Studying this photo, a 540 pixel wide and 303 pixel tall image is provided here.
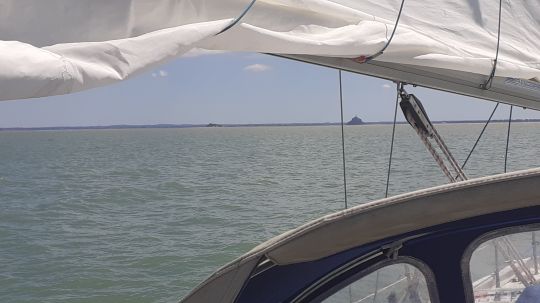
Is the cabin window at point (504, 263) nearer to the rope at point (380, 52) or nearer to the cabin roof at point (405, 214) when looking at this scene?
the cabin roof at point (405, 214)

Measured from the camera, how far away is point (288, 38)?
1921mm

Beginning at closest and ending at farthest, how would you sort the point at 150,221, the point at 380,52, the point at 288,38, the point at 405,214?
1. the point at 405,214
2. the point at 288,38
3. the point at 380,52
4. the point at 150,221

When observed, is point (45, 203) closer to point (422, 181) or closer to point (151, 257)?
point (151, 257)

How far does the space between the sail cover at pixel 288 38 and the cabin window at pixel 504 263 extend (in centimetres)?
80

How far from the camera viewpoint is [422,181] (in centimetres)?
1855

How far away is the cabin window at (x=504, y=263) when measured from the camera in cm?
157

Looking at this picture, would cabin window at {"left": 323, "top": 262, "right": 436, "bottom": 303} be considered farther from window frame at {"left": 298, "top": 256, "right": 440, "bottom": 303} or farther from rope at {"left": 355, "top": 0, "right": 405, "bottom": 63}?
rope at {"left": 355, "top": 0, "right": 405, "bottom": 63}

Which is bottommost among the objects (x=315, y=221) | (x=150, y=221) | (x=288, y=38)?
(x=150, y=221)

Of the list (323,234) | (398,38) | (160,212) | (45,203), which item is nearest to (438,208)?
(323,234)

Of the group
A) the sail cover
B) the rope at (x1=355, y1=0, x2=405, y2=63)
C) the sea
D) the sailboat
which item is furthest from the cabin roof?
the sea

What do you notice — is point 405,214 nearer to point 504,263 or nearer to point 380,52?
point 504,263

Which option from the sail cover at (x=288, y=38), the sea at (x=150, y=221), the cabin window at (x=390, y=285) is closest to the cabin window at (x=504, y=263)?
the cabin window at (x=390, y=285)

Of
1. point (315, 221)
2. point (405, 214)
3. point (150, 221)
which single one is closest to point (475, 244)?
point (405, 214)

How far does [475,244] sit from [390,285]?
23 centimetres
